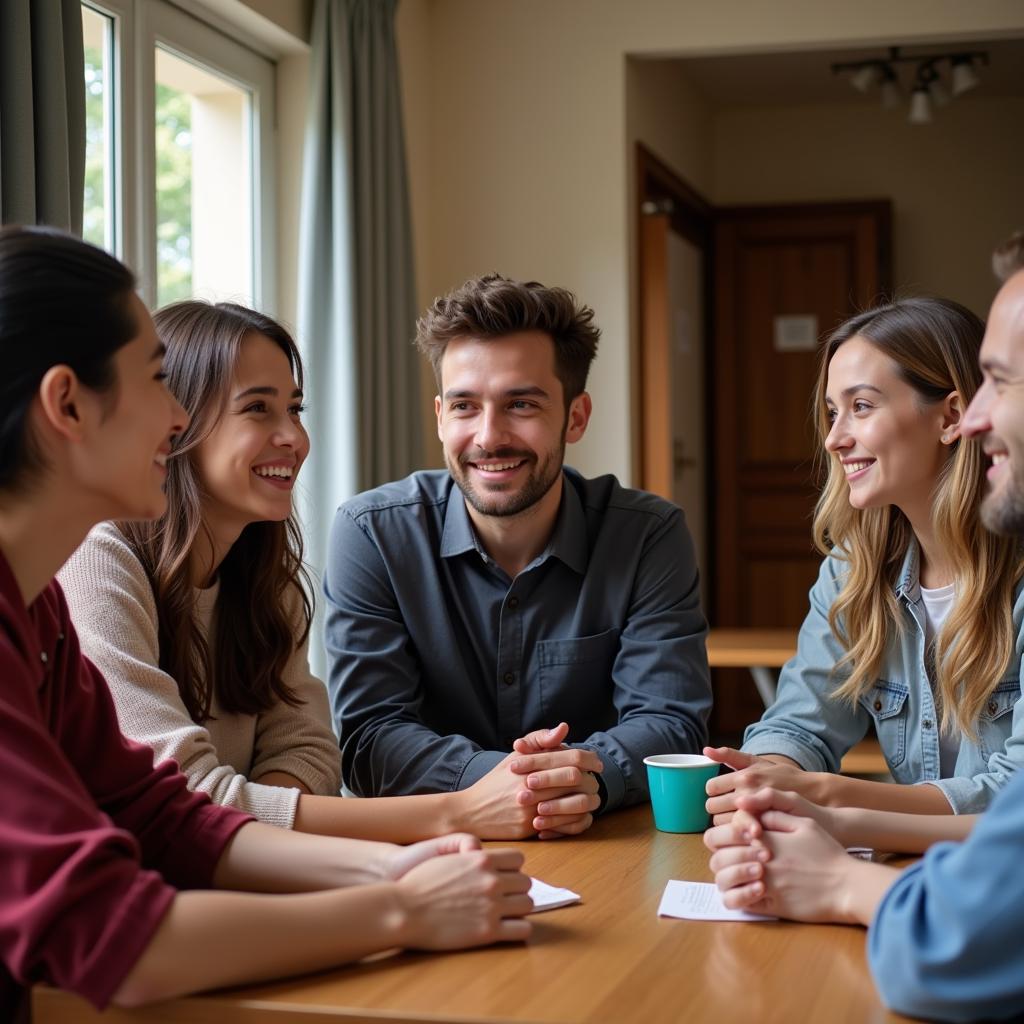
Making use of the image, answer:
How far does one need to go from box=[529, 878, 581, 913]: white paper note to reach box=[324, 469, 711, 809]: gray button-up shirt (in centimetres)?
64

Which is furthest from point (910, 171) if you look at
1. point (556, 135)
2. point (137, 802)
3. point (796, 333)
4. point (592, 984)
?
point (592, 984)

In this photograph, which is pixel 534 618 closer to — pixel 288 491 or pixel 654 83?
pixel 288 491

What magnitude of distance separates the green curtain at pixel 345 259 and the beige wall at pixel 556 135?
0.54m

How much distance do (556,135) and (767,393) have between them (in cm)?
217

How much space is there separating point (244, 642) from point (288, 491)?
0.23 metres

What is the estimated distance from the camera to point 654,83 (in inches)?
205

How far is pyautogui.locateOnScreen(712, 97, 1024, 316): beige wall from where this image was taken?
20.9 feet

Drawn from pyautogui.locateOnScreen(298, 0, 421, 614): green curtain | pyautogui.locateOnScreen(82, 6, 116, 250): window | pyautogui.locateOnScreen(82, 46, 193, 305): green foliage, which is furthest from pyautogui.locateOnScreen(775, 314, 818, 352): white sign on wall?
pyautogui.locateOnScreen(82, 6, 116, 250): window

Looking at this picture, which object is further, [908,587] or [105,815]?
[908,587]

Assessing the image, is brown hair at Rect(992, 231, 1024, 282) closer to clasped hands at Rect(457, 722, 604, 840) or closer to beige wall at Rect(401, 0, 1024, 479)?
→ clasped hands at Rect(457, 722, 604, 840)

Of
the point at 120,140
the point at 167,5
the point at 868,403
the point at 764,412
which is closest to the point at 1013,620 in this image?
the point at 868,403

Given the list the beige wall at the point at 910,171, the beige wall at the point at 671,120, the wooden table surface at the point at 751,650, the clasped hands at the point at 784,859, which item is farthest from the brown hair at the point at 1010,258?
the beige wall at the point at 910,171

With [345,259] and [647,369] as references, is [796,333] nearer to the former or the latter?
[647,369]

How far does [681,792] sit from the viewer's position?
5.66 feet
